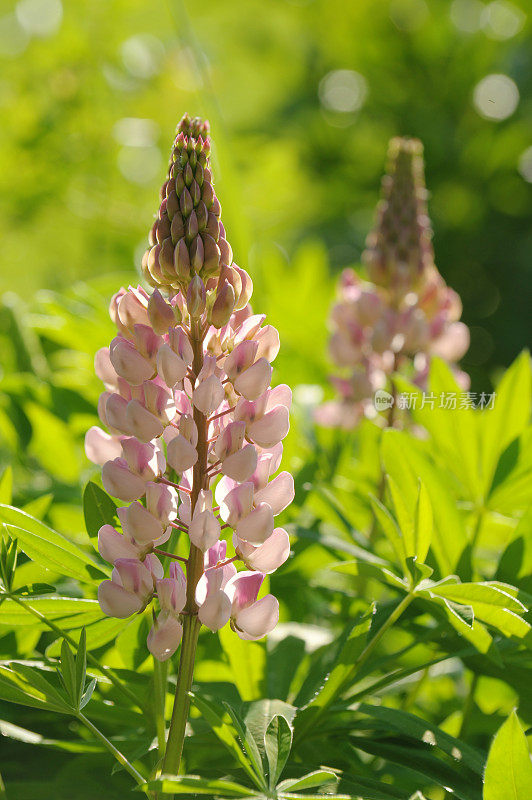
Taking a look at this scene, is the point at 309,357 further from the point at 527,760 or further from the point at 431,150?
the point at 431,150

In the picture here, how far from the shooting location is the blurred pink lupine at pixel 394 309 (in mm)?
679

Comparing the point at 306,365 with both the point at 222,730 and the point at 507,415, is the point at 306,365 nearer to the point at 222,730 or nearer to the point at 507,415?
the point at 507,415

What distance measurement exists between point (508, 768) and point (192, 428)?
0.19 m

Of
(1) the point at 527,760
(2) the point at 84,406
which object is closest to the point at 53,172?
(2) the point at 84,406

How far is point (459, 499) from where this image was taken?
1.97ft

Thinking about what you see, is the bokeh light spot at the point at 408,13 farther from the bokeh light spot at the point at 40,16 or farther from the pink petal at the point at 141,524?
the pink petal at the point at 141,524

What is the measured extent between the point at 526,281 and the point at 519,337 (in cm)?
15

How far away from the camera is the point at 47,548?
0.38 meters

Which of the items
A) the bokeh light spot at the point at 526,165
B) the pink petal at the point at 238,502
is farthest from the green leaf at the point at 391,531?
the bokeh light spot at the point at 526,165

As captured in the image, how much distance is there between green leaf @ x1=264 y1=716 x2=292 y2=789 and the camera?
0.33 m

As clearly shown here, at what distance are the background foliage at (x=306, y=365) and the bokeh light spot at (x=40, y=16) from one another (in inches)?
0.4

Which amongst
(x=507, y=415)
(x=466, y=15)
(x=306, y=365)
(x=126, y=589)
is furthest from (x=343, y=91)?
(x=126, y=589)

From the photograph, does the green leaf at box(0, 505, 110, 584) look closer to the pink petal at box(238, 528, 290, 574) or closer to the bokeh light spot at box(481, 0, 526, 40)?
the pink petal at box(238, 528, 290, 574)

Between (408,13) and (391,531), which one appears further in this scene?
(408,13)
